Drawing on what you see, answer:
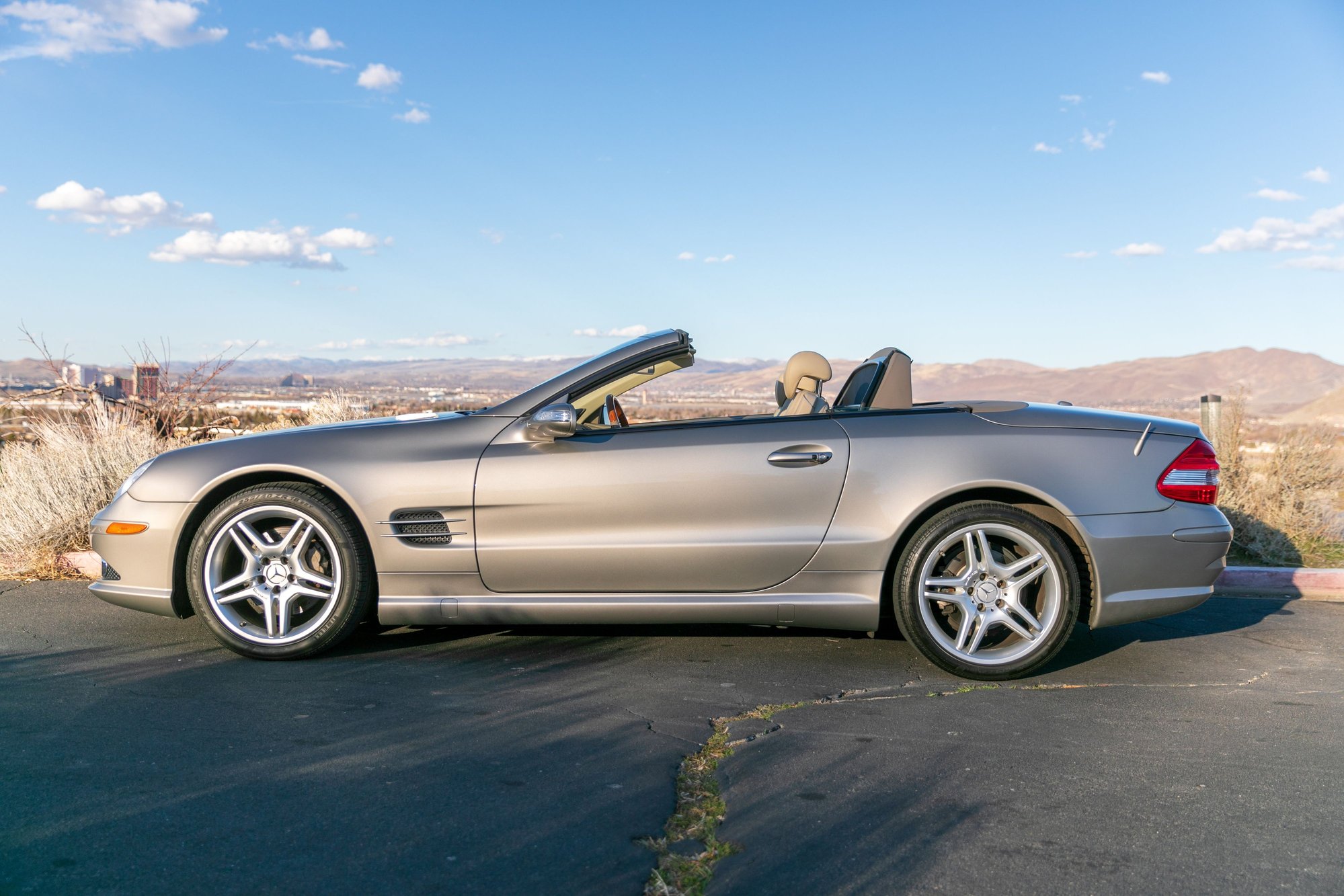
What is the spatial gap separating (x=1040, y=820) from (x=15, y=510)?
23.3ft

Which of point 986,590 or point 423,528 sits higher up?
point 423,528

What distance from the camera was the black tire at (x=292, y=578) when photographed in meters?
4.64

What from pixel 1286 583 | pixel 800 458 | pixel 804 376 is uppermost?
pixel 804 376

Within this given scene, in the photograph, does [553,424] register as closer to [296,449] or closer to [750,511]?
[750,511]

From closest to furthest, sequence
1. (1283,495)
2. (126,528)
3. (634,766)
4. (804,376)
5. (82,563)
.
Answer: (634,766) < (126,528) < (804,376) < (82,563) < (1283,495)

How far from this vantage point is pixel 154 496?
4.82 metres

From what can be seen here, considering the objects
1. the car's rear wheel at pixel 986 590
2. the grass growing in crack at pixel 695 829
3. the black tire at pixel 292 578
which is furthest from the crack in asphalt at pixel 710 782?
the black tire at pixel 292 578

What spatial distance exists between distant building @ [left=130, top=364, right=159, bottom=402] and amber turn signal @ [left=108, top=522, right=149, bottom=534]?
6495 millimetres

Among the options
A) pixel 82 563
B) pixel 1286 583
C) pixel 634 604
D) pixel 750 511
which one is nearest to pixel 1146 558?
pixel 750 511

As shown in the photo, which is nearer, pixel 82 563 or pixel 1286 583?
pixel 1286 583

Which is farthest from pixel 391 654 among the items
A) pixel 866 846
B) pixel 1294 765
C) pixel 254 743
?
pixel 1294 765

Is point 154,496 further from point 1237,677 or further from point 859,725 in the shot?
point 1237,677

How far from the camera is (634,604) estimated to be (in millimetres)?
4559

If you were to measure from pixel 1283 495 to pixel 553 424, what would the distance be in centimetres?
680
